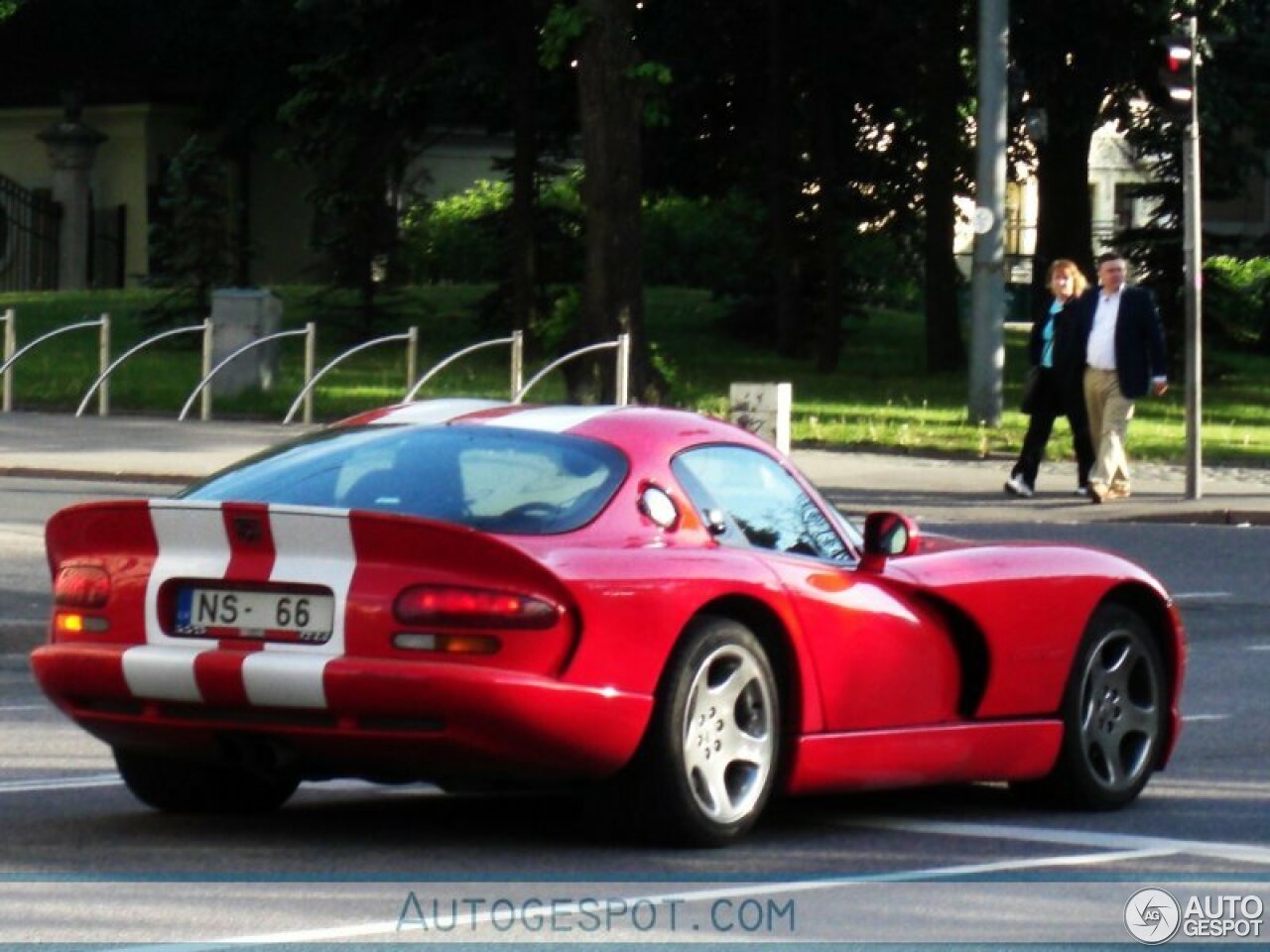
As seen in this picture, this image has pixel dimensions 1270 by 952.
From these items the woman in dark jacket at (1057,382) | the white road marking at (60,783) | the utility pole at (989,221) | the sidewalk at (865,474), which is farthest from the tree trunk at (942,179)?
the white road marking at (60,783)

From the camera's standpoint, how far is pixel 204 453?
24.3 m

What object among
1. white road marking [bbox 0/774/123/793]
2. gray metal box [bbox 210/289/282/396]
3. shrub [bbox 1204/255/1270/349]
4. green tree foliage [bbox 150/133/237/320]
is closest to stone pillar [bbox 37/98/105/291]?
green tree foliage [bbox 150/133/237/320]

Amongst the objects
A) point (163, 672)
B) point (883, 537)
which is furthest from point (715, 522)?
point (163, 672)

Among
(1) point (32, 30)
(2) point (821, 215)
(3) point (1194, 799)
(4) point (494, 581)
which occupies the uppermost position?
(1) point (32, 30)

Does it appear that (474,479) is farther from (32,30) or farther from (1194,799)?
(32,30)

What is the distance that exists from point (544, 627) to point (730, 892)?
842 mm

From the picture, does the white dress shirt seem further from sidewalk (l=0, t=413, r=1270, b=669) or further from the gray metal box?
the gray metal box

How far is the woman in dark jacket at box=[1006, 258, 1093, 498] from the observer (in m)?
22.5

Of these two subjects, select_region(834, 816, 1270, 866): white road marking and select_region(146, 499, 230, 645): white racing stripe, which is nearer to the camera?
select_region(146, 499, 230, 645): white racing stripe

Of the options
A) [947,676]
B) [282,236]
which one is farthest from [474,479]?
[282,236]

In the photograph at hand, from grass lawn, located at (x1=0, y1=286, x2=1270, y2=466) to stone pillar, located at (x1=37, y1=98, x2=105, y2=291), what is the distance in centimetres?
633

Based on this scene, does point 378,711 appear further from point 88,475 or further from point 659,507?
point 88,475

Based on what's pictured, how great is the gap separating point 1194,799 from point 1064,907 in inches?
91.3

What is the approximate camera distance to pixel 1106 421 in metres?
22.2
